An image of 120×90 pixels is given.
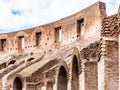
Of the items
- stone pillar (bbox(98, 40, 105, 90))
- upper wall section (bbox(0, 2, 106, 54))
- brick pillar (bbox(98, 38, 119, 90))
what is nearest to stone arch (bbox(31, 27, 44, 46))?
upper wall section (bbox(0, 2, 106, 54))

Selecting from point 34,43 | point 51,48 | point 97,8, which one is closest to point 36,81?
point 97,8

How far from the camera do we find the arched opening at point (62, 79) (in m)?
18.6

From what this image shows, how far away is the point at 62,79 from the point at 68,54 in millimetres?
2456

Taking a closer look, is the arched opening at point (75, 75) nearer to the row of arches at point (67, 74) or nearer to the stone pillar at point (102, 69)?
the row of arches at point (67, 74)

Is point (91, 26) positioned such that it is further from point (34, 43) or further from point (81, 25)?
point (34, 43)

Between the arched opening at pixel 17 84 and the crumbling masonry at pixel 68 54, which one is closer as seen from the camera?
the crumbling masonry at pixel 68 54

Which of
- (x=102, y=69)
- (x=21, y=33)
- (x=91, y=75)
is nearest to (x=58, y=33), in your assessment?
(x=21, y=33)

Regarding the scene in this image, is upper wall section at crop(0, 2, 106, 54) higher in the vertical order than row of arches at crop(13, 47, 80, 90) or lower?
higher

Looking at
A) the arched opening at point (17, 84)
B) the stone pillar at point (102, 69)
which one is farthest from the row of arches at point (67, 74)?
the stone pillar at point (102, 69)

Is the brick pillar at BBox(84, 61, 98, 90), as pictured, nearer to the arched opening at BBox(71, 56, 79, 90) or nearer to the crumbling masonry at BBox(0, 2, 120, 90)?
the crumbling masonry at BBox(0, 2, 120, 90)

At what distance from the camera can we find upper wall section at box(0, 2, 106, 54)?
22.7 m

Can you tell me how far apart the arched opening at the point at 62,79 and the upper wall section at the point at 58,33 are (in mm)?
2713

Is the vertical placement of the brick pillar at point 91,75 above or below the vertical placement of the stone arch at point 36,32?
below

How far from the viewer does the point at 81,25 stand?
25500 mm
